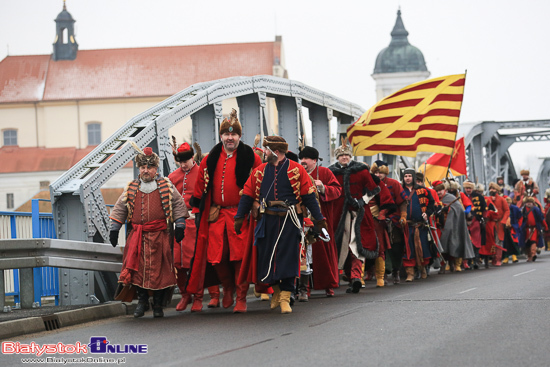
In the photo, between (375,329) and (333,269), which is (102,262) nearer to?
(333,269)

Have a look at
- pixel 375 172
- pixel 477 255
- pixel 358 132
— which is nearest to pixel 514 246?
pixel 477 255

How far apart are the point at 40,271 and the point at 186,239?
5.96 ft

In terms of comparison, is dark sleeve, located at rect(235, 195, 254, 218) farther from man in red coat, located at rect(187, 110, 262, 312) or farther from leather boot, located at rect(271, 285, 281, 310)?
leather boot, located at rect(271, 285, 281, 310)

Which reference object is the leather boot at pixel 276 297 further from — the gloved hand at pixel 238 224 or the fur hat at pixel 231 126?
the fur hat at pixel 231 126

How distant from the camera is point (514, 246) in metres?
22.1

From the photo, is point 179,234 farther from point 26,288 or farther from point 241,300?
point 26,288

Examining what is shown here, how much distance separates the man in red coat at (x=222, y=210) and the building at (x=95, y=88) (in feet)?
201

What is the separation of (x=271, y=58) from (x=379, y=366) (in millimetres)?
70044

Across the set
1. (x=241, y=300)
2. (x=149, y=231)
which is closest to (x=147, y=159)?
(x=149, y=231)

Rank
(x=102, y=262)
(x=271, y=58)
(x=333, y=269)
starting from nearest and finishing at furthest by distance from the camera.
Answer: (x=102, y=262) → (x=333, y=269) → (x=271, y=58)

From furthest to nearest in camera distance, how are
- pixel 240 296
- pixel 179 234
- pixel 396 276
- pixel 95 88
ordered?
pixel 95 88 < pixel 396 276 < pixel 240 296 < pixel 179 234

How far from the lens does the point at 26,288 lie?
35.3 feet

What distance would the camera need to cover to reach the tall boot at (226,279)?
10.2 meters

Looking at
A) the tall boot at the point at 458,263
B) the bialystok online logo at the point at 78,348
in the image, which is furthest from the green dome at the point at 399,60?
the bialystok online logo at the point at 78,348
